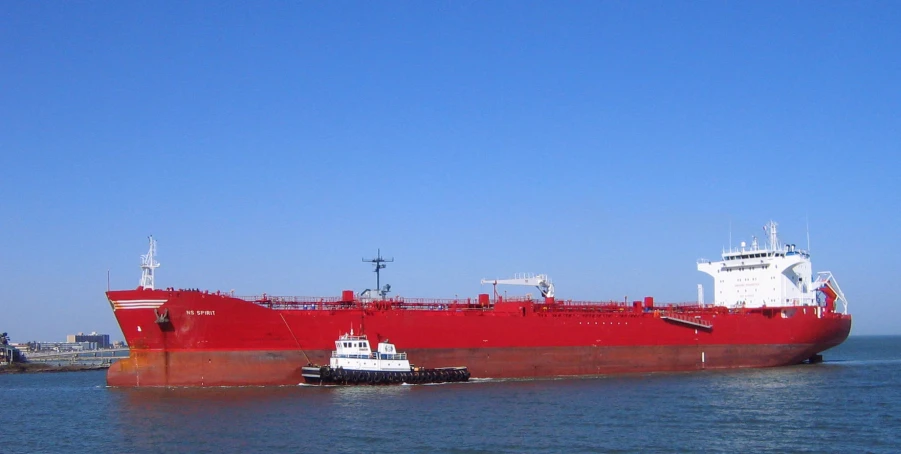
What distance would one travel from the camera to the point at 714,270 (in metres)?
39.3

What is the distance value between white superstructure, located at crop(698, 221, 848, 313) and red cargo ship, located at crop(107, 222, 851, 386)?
0.05 meters

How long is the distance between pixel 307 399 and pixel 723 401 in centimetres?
1172

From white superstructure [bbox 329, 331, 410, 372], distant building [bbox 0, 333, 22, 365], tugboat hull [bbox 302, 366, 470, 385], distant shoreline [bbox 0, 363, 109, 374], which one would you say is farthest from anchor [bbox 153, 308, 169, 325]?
distant building [bbox 0, 333, 22, 365]

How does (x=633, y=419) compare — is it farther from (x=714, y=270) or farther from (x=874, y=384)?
(x=714, y=270)

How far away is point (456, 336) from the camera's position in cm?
2867

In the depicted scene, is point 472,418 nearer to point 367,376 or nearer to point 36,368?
point 367,376

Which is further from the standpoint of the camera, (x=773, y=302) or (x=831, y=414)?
(x=773, y=302)

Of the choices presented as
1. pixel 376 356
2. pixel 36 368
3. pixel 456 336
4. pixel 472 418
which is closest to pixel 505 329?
pixel 456 336

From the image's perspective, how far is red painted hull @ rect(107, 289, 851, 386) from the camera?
25.4 m

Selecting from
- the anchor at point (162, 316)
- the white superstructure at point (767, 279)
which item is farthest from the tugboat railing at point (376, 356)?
the white superstructure at point (767, 279)

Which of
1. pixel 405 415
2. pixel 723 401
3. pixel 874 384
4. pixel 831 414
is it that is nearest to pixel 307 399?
pixel 405 415

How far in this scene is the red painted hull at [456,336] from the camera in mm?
25375

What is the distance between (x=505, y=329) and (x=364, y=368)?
19.4 ft

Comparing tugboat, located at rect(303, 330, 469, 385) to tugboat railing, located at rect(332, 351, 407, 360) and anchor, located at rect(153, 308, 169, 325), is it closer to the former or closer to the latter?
tugboat railing, located at rect(332, 351, 407, 360)
